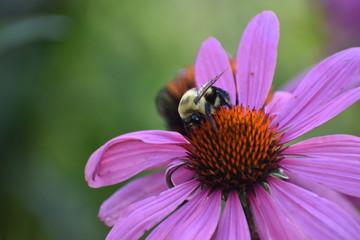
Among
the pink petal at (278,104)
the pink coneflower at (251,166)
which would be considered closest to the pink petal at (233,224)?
the pink coneflower at (251,166)

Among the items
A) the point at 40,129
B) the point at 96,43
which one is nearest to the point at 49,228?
the point at 40,129

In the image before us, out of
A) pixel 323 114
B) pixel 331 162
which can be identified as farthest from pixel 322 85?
pixel 331 162

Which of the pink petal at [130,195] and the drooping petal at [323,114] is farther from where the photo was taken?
the pink petal at [130,195]

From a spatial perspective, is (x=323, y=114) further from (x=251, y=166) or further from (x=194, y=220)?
(x=194, y=220)

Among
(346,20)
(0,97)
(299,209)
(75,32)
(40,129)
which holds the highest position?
(75,32)

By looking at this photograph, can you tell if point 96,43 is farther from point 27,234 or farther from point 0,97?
point 27,234

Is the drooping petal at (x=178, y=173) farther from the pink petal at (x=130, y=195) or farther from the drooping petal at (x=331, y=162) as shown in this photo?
the drooping petal at (x=331, y=162)

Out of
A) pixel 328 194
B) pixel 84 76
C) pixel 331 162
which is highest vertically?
pixel 84 76
